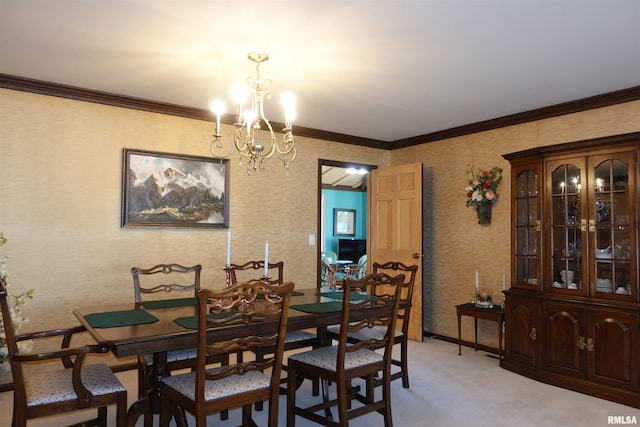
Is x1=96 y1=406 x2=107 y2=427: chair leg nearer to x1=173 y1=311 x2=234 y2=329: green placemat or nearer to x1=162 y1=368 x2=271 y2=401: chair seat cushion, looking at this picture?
x1=162 y1=368 x2=271 y2=401: chair seat cushion

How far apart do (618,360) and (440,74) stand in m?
2.58

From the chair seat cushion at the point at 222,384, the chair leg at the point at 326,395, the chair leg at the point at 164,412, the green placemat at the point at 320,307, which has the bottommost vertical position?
the chair leg at the point at 326,395

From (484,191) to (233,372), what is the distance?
11.4 feet

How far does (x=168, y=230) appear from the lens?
425cm

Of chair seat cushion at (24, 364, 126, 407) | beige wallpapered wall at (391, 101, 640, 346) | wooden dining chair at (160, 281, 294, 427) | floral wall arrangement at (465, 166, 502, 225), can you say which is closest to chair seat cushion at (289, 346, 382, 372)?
wooden dining chair at (160, 281, 294, 427)

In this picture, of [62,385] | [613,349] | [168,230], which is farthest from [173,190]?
[613,349]

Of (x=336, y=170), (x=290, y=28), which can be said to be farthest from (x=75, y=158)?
(x=336, y=170)

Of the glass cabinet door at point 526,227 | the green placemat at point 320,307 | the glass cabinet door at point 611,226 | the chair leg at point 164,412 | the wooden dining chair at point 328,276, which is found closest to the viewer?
the chair leg at point 164,412

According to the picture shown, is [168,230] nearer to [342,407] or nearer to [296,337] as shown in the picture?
[296,337]

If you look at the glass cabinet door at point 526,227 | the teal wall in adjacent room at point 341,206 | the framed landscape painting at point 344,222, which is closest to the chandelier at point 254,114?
the glass cabinet door at point 526,227

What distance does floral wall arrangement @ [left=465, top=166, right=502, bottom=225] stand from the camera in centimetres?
467

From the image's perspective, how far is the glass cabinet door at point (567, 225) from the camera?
362 cm

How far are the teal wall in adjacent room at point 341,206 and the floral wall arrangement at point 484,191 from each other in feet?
20.8

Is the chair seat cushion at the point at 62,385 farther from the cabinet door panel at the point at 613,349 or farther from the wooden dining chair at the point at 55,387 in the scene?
the cabinet door panel at the point at 613,349
